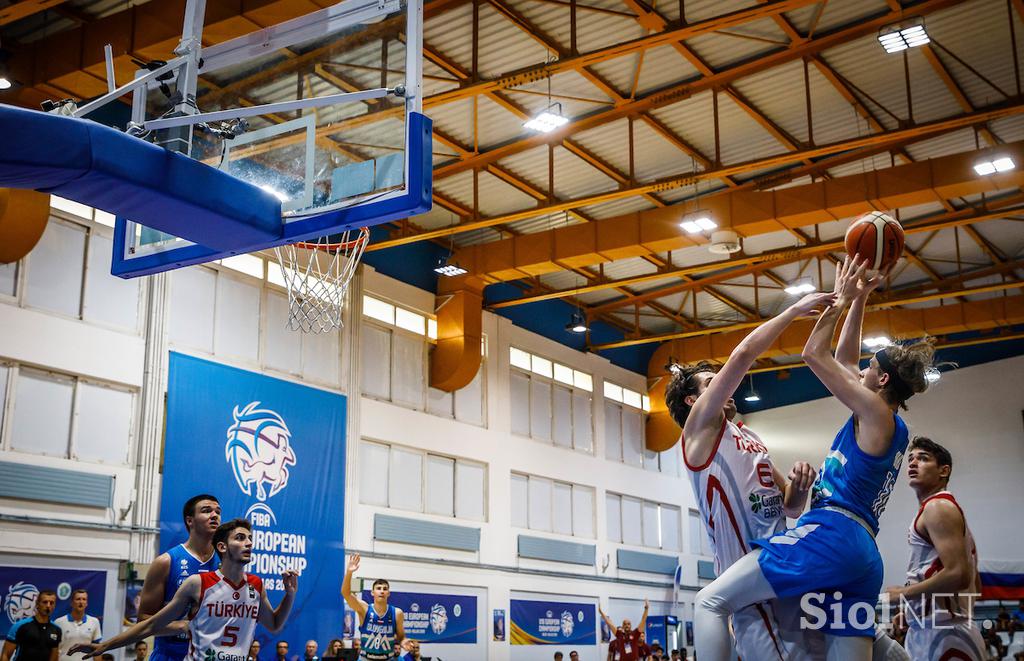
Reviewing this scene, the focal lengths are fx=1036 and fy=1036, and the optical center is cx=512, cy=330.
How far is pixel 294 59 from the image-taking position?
829 centimetres

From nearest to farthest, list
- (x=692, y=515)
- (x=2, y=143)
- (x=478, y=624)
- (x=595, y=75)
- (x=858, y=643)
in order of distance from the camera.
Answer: (x=858, y=643) → (x=2, y=143) → (x=595, y=75) → (x=478, y=624) → (x=692, y=515)

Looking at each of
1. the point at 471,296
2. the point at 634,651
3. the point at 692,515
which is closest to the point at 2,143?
the point at 471,296

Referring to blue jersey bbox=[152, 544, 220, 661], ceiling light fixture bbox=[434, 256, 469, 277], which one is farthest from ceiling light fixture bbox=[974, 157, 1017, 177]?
blue jersey bbox=[152, 544, 220, 661]

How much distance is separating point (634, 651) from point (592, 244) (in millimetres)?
9643

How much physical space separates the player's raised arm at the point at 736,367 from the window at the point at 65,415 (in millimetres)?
13432

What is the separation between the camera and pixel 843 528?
4621mm

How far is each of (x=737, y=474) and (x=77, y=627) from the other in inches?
501

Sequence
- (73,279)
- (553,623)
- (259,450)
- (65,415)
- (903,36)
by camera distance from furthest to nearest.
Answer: (553,623)
(259,450)
(73,279)
(65,415)
(903,36)

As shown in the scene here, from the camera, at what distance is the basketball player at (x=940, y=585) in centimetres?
580

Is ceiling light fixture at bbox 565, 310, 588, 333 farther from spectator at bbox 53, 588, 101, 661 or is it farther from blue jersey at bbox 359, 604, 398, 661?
spectator at bbox 53, 588, 101, 661

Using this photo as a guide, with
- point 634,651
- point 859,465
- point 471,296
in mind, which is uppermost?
point 471,296

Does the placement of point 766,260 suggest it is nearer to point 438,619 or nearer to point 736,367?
point 438,619

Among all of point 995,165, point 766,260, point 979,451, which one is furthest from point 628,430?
point 995,165

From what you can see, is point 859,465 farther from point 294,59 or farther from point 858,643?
point 294,59
